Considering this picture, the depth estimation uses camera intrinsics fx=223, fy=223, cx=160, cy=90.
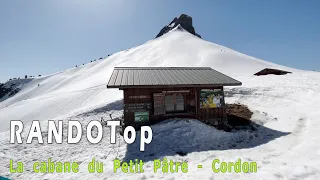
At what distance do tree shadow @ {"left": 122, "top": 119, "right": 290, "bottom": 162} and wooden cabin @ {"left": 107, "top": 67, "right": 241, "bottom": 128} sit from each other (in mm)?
1068

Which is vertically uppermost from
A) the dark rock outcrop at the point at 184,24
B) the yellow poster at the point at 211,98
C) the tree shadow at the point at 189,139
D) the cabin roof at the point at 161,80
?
the dark rock outcrop at the point at 184,24

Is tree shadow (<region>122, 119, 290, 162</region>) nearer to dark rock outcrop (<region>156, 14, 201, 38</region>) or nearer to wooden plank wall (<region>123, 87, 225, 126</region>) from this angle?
wooden plank wall (<region>123, 87, 225, 126</region>)

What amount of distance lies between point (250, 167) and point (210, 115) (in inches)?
310

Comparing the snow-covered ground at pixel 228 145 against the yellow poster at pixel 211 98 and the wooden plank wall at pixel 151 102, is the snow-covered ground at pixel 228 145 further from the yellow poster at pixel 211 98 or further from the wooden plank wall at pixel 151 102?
the yellow poster at pixel 211 98

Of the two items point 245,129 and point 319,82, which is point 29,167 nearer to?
point 245,129

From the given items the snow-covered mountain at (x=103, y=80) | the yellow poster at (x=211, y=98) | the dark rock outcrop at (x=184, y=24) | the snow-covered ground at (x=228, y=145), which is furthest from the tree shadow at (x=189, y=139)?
the dark rock outcrop at (x=184, y=24)

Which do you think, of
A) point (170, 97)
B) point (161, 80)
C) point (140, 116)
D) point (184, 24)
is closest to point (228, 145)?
point (170, 97)

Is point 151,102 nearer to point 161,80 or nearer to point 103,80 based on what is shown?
point 161,80

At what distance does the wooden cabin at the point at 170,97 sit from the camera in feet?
→ 50.4

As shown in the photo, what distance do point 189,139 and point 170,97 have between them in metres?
3.99

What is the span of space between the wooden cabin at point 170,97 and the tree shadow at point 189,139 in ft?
3.50

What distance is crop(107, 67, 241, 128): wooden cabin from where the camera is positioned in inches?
604

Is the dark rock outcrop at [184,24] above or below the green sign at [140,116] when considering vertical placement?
above

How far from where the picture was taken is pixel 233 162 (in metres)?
9.82
